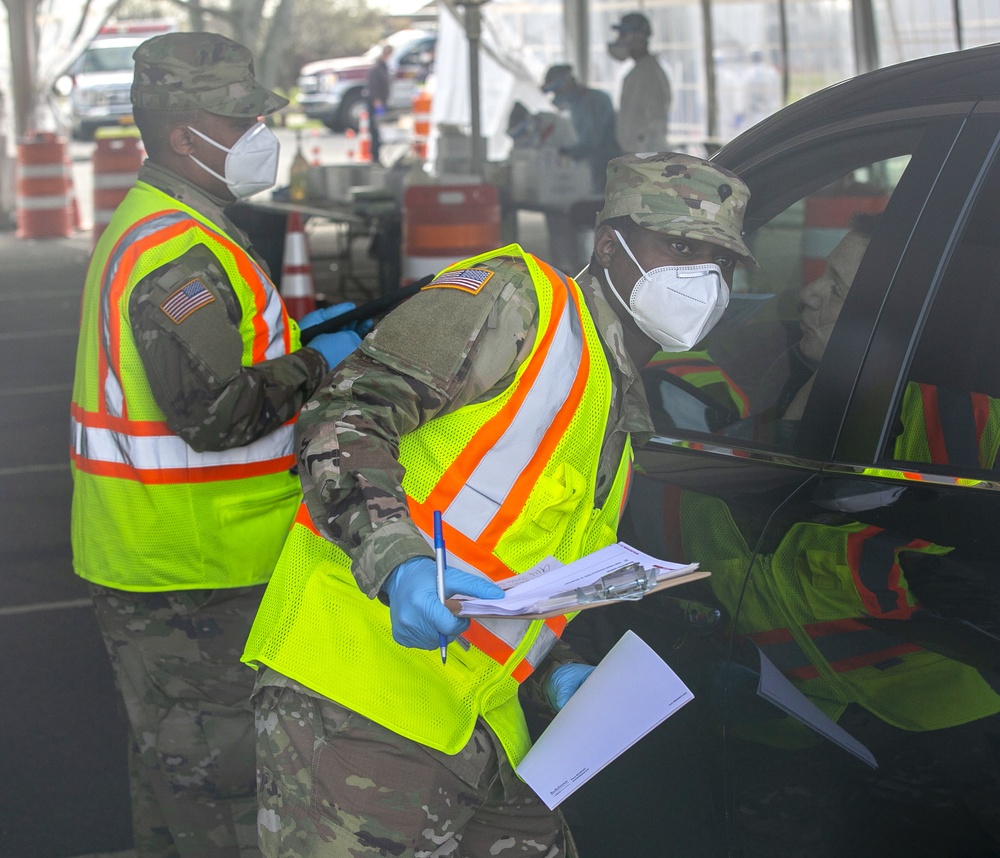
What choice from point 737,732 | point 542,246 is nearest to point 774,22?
point 542,246

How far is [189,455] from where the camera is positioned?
105 inches

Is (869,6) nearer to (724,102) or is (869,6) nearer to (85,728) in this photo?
(724,102)

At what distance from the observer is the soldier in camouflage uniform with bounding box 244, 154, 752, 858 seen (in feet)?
5.61

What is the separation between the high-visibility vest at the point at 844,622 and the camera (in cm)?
182

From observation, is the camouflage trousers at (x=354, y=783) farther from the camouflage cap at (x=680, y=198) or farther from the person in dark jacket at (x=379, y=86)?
the person in dark jacket at (x=379, y=86)

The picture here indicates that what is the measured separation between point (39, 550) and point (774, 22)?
11825mm

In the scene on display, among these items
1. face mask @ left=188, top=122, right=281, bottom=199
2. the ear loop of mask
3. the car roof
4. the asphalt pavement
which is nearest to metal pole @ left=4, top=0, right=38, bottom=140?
the asphalt pavement

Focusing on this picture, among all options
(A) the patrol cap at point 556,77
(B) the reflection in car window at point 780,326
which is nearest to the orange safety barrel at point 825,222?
Answer: (B) the reflection in car window at point 780,326

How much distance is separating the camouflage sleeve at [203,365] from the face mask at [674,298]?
813mm

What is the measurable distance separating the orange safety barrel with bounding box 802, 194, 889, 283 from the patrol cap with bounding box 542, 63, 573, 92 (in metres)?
9.38

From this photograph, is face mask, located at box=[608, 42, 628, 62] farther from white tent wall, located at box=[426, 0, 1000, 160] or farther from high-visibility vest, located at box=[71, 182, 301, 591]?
high-visibility vest, located at box=[71, 182, 301, 591]

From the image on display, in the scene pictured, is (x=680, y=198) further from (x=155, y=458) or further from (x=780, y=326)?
(x=155, y=458)

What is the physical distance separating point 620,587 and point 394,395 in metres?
0.40

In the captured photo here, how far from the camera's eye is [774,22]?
15.0 metres
